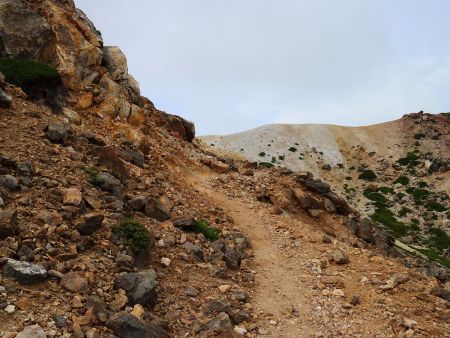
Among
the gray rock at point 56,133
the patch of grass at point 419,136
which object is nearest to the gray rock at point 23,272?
the gray rock at point 56,133

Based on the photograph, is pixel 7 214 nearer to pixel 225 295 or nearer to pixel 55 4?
pixel 225 295

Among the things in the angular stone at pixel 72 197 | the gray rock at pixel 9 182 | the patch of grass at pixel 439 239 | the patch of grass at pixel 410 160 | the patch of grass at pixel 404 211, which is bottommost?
the patch of grass at pixel 439 239

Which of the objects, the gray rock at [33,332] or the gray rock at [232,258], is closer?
the gray rock at [33,332]

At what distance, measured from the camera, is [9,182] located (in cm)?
1369

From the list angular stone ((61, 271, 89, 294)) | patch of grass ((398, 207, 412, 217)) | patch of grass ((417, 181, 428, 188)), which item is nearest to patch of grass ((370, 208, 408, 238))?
patch of grass ((398, 207, 412, 217))

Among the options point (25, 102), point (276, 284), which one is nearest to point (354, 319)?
point (276, 284)

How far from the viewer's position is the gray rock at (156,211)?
17594mm

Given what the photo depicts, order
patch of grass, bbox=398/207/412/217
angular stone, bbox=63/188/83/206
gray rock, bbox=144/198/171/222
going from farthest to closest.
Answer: patch of grass, bbox=398/207/412/217 → gray rock, bbox=144/198/171/222 → angular stone, bbox=63/188/83/206

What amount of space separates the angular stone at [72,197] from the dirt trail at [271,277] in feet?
22.1

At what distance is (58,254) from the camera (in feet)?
39.4

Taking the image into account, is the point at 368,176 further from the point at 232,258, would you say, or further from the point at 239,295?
the point at 239,295

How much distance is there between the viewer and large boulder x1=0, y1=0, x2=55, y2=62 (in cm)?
2581

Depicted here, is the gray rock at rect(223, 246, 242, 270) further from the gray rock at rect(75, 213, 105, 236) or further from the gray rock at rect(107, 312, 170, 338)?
the gray rock at rect(107, 312, 170, 338)

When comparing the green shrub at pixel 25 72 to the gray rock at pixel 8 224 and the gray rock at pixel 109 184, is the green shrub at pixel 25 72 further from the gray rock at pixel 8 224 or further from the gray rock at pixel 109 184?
the gray rock at pixel 8 224
